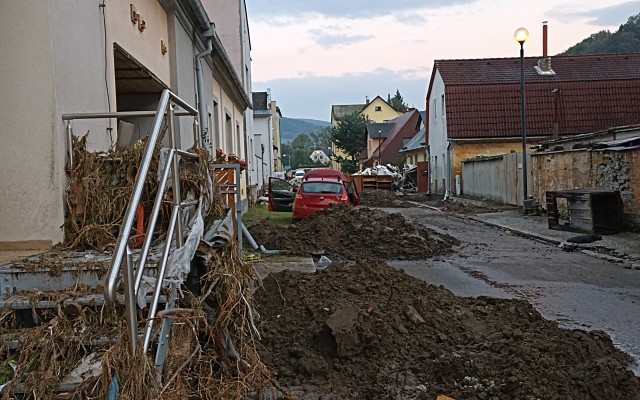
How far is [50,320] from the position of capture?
3.51 metres

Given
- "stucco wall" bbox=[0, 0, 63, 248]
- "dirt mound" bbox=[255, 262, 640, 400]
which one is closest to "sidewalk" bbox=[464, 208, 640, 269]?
"dirt mound" bbox=[255, 262, 640, 400]

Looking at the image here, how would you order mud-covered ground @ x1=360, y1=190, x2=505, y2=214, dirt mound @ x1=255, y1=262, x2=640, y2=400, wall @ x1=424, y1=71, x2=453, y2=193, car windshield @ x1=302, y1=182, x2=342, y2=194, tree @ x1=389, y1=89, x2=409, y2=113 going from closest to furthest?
1. dirt mound @ x1=255, y1=262, x2=640, y2=400
2. car windshield @ x1=302, y1=182, x2=342, y2=194
3. mud-covered ground @ x1=360, y1=190, x2=505, y2=214
4. wall @ x1=424, y1=71, x2=453, y2=193
5. tree @ x1=389, y1=89, x2=409, y2=113

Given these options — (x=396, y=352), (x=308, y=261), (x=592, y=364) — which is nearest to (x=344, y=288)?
(x=396, y=352)

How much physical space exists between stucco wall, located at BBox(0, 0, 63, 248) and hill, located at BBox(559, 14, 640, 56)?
74896 mm

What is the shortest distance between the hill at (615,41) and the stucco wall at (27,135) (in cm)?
7490

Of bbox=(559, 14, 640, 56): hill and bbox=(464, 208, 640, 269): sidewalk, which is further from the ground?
bbox=(559, 14, 640, 56): hill

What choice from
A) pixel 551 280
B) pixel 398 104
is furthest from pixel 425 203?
pixel 398 104

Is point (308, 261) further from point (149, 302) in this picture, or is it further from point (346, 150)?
point (346, 150)

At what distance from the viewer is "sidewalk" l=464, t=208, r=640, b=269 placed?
11336 mm

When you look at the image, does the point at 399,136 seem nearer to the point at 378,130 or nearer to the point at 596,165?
the point at 378,130

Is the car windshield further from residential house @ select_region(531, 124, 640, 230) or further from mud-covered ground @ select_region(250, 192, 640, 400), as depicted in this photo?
mud-covered ground @ select_region(250, 192, 640, 400)

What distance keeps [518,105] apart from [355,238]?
22.0 metres

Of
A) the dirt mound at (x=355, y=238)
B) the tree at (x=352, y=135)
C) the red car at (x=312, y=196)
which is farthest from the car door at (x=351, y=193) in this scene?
the tree at (x=352, y=135)

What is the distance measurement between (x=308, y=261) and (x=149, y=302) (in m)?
7.58
